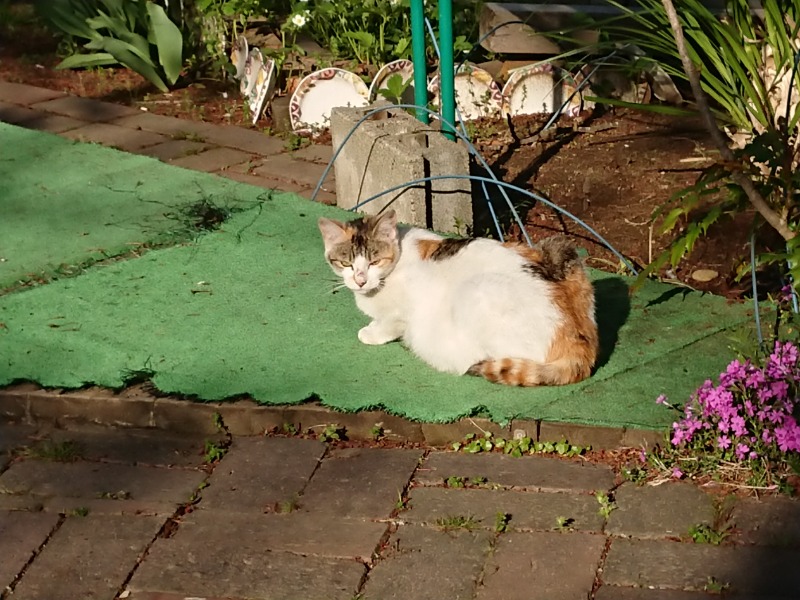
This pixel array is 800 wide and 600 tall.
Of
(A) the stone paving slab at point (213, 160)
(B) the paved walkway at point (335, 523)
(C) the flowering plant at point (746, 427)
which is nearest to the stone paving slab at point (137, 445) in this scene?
(B) the paved walkway at point (335, 523)

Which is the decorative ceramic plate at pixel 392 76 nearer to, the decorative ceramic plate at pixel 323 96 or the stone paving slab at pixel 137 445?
the decorative ceramic plate at pixel 323 96

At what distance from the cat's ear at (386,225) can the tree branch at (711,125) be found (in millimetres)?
1133

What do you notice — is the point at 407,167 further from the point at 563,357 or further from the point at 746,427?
the point at 746,427

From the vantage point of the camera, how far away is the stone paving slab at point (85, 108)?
7122 mm

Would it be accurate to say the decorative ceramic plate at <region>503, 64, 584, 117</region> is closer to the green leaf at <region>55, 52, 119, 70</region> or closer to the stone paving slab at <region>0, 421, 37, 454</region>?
the green leaf at <region>55, 52, 119, 70</region>

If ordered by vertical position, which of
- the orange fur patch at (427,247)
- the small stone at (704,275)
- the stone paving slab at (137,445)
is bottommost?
the stone paving slab at (137,445)

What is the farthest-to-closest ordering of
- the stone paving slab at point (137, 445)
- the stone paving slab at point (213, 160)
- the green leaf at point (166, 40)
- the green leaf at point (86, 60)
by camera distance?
the green leaf at point (86, 60) → the green leaf at point (166, 40) → the stone paving slab at point (213, 160) → the stone paving slab at point (137, 445)

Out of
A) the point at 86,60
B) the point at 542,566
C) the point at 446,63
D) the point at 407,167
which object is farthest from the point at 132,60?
the point at 542,566

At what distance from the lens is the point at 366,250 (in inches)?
160

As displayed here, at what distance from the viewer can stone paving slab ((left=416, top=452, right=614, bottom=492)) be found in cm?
338

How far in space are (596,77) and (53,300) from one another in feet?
11.4

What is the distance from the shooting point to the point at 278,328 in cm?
438

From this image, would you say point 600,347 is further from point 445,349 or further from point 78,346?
point 78,346

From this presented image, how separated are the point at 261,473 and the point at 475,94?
366 centimetres
